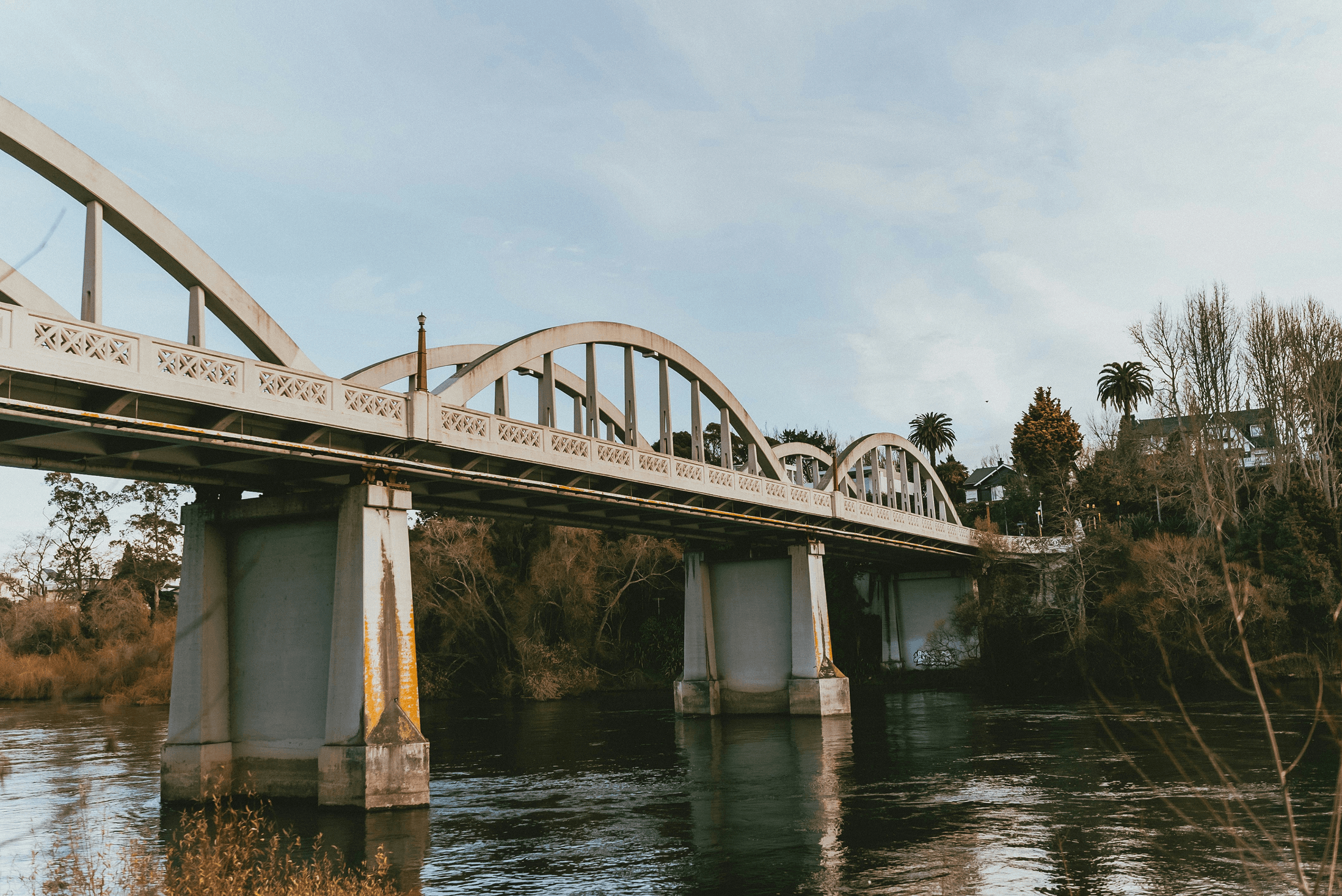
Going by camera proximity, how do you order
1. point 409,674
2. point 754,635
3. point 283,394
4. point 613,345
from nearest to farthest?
1. point 283,394
2. point 409,674
3. point 613,345
4. point 754,635

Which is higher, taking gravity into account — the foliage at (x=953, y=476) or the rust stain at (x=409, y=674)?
the foliage at (x=953, y=476)

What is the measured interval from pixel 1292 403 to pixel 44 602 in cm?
8045

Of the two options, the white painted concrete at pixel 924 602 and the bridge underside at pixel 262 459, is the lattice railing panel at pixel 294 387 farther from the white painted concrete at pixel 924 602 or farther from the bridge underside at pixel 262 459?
the white painted concrete at pixel 924 602

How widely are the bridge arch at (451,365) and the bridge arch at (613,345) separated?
1.39 meters

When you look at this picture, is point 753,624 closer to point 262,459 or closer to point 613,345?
point 613,345

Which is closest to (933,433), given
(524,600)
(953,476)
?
(953,476)

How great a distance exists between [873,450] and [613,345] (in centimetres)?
2791

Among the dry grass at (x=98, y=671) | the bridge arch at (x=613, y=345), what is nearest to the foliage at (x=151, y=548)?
the dry grass at (x=98, y=671)

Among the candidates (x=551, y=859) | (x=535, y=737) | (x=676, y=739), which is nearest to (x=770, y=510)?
(x=676, y=739)

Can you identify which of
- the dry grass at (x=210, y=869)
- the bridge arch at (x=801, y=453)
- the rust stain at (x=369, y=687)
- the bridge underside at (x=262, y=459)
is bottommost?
the dry grass at (x=210, y=869)

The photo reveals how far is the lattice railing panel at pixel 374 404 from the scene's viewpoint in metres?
22.2

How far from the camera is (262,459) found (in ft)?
73.3

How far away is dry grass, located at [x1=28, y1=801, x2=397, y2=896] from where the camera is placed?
11031mm

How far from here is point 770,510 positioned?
4319cm
